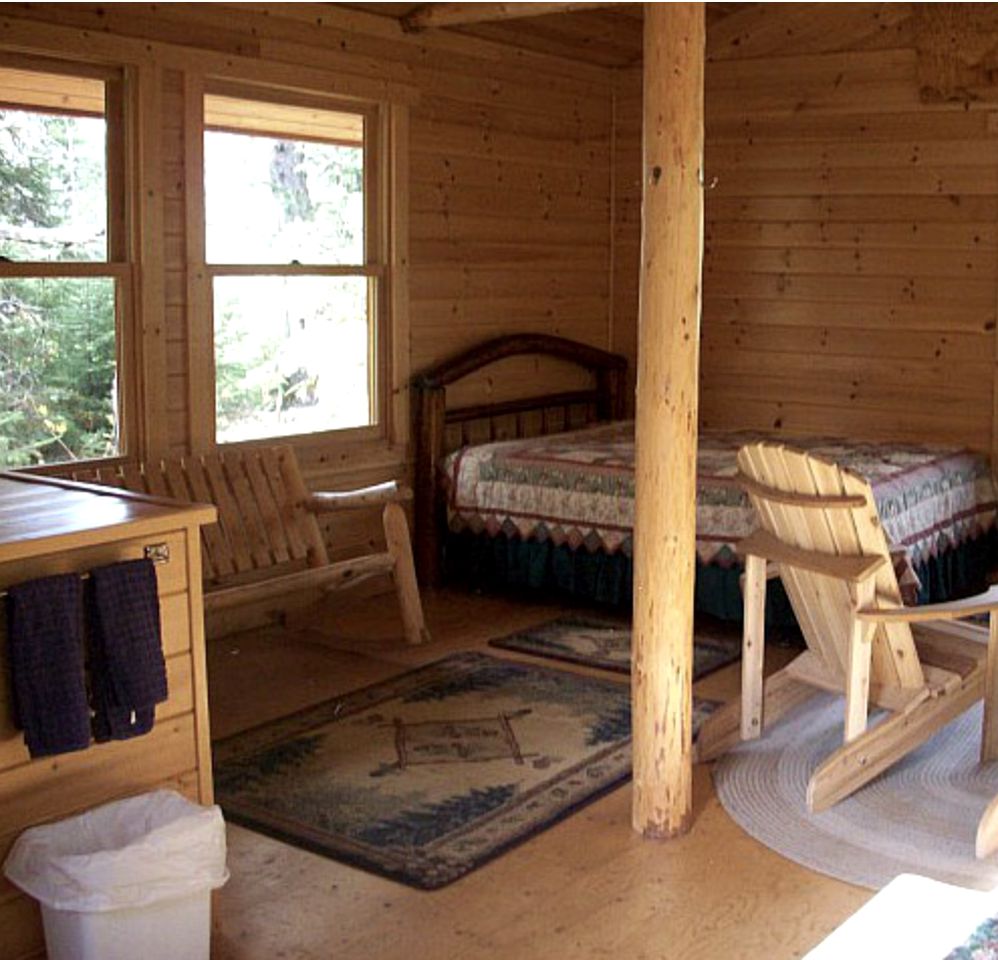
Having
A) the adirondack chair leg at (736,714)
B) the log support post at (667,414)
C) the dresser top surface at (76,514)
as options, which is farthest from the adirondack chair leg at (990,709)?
the dresser top surface at (76,514)

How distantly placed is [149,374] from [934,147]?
149 inches

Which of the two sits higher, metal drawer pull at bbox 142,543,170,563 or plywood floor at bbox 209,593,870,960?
metal drawer pull at bbox 142,543,170,563

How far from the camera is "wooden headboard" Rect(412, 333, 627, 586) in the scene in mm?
6555

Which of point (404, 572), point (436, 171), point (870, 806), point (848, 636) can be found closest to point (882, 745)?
point (870, 806)

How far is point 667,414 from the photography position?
3652mm

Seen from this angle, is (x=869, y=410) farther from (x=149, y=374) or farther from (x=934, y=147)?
(x=149, y=374)

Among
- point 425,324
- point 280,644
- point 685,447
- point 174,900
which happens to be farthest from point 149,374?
point 174,900

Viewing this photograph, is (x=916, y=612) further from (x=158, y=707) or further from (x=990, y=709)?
(x=158, y=707)

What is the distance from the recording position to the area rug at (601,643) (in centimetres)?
541

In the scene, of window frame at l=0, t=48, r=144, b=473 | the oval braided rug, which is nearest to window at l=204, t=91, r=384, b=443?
window frame at l=0, t=48, r=144, b=473

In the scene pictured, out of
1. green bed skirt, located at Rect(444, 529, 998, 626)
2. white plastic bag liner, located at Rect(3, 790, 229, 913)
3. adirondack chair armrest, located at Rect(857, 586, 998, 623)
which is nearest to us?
white plastic bag liner, located at Rect(3, 790, 229, 913)

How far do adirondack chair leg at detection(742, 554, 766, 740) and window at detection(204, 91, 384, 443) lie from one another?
2371mm

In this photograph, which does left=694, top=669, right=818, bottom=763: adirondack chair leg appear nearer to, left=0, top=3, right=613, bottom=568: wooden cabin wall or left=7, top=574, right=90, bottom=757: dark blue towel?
left=7, top=574, right=90, bottom=757: dark blue towel

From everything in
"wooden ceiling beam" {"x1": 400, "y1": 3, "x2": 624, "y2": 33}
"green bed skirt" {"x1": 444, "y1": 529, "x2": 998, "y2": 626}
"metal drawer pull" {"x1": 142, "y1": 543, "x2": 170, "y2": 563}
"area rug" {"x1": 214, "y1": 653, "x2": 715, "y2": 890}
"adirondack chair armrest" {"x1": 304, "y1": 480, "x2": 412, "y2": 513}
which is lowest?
"area rug" {"x1": 214, "y1": 653, "x2": 715, "y2": 890}
